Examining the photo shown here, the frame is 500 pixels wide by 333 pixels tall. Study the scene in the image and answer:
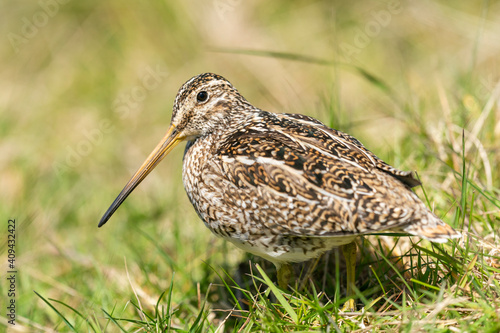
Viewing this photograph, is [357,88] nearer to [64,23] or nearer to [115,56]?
[115,56]

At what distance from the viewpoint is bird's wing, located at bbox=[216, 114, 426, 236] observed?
3.25 m

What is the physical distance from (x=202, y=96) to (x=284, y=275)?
52.9 inches

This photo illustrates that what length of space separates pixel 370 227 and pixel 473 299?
0.64 m

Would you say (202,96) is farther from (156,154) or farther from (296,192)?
(296,192)

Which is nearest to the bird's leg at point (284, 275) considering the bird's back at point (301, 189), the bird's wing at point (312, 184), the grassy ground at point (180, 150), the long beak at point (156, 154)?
the grassy ground at point (180, 150)

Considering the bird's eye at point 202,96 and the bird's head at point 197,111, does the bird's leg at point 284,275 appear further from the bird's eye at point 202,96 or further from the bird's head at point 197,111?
the bird's eye at point 202,96

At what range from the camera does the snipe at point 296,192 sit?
3.25 meters

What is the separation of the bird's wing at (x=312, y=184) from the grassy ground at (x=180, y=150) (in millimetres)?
310

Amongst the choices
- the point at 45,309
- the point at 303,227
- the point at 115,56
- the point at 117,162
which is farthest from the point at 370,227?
Result: the point at 115,56

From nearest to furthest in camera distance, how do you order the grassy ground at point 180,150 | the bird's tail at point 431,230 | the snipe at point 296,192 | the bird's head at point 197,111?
the bird's tail at point 431,230
the snipe at point 296,192
the grassy ground at point 180,150
the bird's head at point 197,111

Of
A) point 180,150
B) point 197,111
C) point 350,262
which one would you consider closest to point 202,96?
point 197,111

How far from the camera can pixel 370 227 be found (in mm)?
3193

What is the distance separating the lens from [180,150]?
25.6 feet

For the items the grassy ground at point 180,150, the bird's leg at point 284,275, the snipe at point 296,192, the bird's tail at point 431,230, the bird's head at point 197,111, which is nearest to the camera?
the bird's tail at point 431,230
